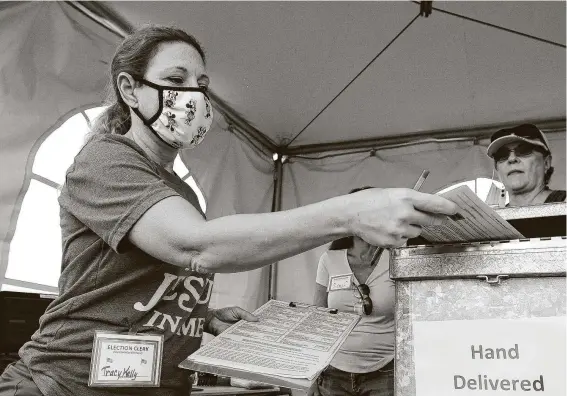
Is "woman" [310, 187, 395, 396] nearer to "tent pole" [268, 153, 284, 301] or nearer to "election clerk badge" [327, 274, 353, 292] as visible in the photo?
"election clerk badge" [327, 274, 353, 292]

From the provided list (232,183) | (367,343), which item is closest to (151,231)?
(367,343)

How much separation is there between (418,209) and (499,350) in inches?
7.7

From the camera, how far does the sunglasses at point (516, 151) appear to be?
7.38 ft

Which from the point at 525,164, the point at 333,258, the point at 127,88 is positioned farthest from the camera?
the point at 333,258

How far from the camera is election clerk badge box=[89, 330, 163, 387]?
768 mm

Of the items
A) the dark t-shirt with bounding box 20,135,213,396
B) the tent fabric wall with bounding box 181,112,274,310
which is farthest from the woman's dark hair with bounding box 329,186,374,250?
the dark t-shirt with bounding box 20,135,213,396

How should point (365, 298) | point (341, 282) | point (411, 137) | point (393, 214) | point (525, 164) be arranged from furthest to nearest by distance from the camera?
point (411, 137)
point (525, 164)
point (365, 298)
point (341, 282)
point (393, 214)

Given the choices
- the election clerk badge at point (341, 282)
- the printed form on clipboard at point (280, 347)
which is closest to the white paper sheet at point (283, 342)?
the printed form on clipboard at point (280, 347)

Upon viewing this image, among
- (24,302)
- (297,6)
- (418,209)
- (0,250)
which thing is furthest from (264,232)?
(297,6)

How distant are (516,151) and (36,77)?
2.21 metres

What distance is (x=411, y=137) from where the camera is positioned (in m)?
4.24

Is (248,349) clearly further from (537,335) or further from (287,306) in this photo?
(537,335)

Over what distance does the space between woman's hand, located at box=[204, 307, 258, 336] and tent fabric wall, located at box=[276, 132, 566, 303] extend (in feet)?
10.5

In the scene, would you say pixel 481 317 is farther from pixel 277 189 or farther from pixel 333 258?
pixel 277 189
